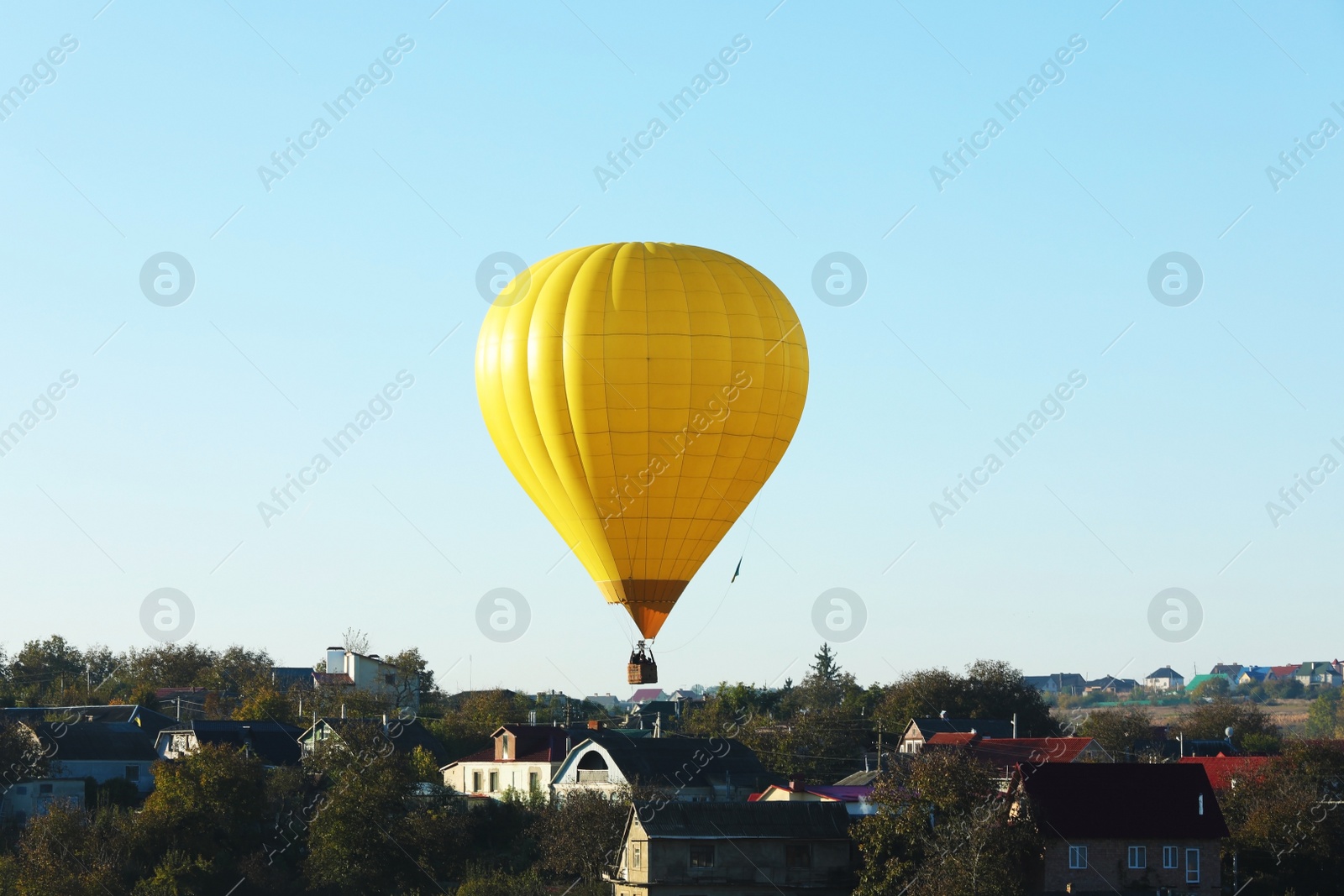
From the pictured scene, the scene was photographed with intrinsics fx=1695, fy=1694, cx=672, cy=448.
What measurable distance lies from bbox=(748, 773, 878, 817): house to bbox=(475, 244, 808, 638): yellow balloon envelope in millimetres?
15637

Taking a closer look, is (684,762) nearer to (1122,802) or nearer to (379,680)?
(1122,802)

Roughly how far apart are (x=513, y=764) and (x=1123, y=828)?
31.5m

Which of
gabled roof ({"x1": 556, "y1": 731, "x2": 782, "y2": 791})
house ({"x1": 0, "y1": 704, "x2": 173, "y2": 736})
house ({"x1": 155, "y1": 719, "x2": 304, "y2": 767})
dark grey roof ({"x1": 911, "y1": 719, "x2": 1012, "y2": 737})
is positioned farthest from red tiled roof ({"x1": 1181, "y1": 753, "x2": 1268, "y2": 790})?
house ({"x1": 0, "y1": 704, "x2": 173, "y2": 736})

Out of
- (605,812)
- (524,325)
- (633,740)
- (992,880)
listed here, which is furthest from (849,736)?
(524,325)

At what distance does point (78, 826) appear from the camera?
199ft

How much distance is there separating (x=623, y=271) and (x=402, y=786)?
25.5 m

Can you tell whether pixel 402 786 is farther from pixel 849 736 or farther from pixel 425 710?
pixel 425 710

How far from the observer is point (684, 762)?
71625 millimetres

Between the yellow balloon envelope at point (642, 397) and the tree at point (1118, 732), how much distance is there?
5194cm

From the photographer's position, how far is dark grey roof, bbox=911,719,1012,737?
98062 millimetres

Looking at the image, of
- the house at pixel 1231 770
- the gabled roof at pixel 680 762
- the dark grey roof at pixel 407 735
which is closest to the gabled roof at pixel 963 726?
the gabled roof at pixel 680 762

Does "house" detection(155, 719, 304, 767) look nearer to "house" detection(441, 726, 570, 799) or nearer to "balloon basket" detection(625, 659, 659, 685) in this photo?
"house" detection(441, 726, 570, 799)

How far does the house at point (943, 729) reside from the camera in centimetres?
9738

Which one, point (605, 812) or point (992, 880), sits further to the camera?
point (605, 812)
